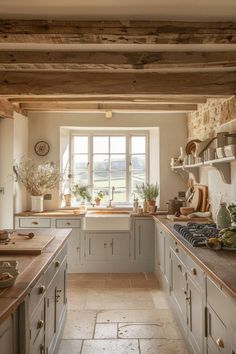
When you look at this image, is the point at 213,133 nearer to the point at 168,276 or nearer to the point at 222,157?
the point at 222,157

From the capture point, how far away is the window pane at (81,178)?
6.03 m

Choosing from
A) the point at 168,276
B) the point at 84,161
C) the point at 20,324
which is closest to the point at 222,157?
the point at 168,276

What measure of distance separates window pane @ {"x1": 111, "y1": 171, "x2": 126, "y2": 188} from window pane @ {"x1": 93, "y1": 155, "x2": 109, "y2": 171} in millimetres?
182

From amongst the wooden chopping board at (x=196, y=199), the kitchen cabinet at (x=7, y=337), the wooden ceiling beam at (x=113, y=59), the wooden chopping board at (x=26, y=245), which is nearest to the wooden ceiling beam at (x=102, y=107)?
the wooden chopping board at (x=196, y=199)

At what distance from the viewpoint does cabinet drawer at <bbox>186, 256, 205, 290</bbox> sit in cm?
241

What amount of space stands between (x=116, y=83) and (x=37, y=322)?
2545 mm

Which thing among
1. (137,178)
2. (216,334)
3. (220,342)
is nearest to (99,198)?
(137,178)

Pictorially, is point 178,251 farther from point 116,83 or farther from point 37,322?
point 116,83

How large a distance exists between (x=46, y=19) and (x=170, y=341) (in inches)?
114

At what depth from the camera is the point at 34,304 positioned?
203 cm

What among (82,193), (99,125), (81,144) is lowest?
(82,193)

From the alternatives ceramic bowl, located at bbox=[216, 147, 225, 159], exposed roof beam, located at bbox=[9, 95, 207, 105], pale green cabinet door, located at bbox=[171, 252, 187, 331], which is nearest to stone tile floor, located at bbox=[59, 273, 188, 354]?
pale green cabinet door, located at bbox=[171, 252, 187, 331]

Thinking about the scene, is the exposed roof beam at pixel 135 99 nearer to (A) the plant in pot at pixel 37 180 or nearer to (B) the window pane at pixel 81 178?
(A) the plant in pot at pixel 37 180

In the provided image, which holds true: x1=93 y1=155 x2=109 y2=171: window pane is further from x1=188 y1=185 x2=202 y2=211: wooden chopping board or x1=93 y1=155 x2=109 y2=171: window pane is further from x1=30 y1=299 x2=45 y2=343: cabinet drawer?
x1=30 y1=299 x2=45 y2=343: cabinet drawer
